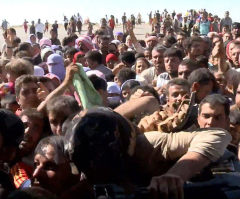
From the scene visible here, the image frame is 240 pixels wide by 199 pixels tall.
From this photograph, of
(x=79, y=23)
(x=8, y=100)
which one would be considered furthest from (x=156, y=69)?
(x=79, y=23)

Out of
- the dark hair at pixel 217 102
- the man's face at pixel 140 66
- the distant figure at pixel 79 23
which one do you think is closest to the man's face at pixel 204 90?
the dark hair at pixel 217 102

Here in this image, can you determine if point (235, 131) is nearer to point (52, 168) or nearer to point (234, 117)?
point (234, 117)

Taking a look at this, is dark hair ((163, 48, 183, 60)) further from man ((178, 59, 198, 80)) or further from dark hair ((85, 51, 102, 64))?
dark hair ((85, 51, 102, 64))

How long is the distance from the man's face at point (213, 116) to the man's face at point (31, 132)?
1104mm

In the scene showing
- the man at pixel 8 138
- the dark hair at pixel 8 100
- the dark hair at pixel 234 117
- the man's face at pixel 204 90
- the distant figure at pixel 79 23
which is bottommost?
the distant figure at pixel 79 23

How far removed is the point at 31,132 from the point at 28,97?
3.10 feet

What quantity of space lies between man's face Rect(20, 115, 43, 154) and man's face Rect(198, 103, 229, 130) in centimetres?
110

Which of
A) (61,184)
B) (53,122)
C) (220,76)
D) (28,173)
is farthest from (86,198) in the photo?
(220,76)

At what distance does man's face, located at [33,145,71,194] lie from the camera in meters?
2.30

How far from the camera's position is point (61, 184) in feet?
7.59

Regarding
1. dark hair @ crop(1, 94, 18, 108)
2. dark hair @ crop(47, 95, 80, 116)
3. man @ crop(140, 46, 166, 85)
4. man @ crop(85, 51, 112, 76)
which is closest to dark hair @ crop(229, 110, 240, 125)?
dark hair @ crop(47, 95, 80, 116)

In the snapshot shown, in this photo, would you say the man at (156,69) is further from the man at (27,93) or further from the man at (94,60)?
the man at (27,93)

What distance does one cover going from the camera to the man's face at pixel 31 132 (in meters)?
3.05

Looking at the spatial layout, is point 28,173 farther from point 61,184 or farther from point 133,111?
point 133,111
